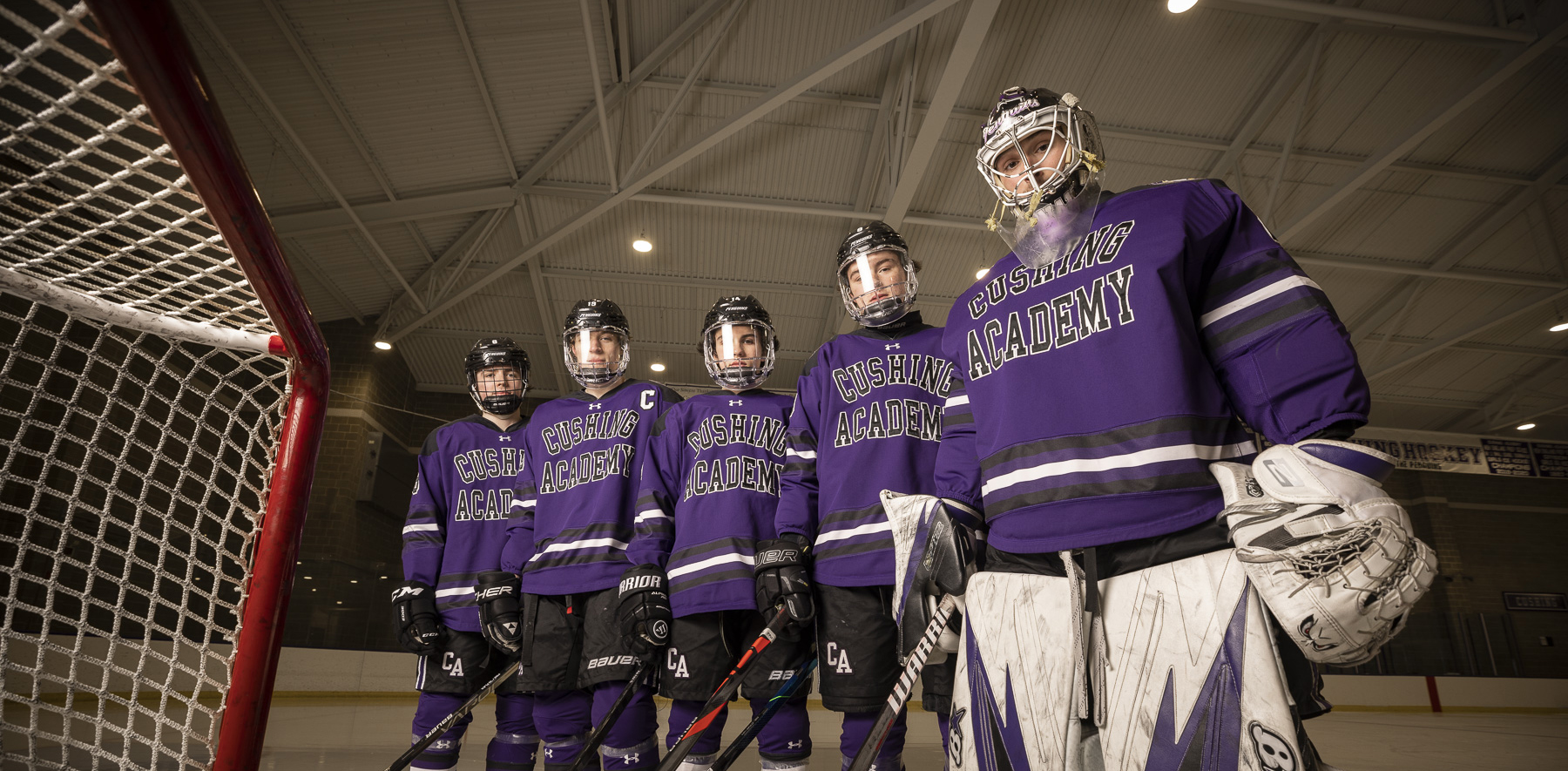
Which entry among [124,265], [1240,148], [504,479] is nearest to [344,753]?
[504,479]

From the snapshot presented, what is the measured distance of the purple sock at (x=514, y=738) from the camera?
9.04 ft

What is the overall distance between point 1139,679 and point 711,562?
5.08 ft

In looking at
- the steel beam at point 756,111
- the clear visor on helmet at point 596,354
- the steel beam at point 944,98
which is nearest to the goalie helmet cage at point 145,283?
the clear visor on helmet at point 596,354

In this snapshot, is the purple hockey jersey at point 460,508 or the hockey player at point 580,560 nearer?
the hockey player at point 580,560

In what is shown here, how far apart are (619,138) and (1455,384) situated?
12977 millimetres

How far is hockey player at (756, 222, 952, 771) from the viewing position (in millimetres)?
2088

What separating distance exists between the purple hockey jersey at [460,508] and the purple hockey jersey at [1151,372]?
7.74 feet

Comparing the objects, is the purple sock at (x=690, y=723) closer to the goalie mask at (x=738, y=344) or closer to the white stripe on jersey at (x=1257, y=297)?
the goalie mask at (x=738, y=344)

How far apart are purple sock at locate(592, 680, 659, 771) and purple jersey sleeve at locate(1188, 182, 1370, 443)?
1968 millimetres

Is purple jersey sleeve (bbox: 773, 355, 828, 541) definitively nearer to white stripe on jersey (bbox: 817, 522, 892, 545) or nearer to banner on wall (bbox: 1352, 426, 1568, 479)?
white stripe on jersey (bbox: 817, 522, 892, 545)

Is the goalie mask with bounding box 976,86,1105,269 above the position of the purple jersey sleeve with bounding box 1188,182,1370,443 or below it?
above

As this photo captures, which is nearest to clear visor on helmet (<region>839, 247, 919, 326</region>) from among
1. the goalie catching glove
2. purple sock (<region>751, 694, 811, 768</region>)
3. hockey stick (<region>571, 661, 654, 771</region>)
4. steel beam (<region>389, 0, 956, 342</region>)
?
purple sock (<region>751, 694, 811, 768</region>)

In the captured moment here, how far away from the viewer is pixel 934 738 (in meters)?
5.48

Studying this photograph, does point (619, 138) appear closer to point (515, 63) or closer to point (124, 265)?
point (515, 63)
